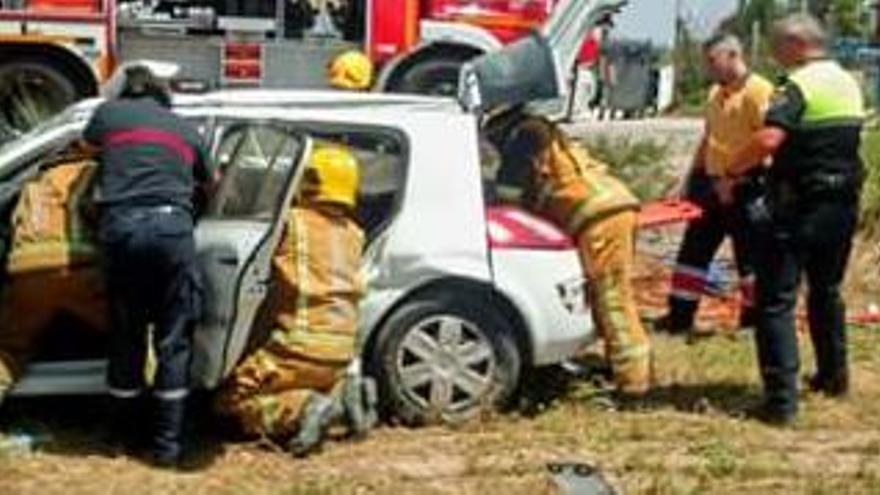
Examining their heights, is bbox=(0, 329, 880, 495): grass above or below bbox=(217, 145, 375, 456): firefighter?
below

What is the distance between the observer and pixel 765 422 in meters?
7.70

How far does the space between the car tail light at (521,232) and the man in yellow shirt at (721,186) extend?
1105mm

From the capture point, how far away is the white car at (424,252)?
283 inches

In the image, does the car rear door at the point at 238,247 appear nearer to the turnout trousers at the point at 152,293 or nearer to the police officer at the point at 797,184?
the turnout trousers at the point at 152,293

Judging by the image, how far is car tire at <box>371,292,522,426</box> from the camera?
7.30m

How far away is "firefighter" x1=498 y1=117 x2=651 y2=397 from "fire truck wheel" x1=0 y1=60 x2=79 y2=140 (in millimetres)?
8567

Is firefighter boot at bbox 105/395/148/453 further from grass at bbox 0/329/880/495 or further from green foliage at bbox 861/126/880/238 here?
green foliage at bbox 861/126/880/238

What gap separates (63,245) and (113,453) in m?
0.83

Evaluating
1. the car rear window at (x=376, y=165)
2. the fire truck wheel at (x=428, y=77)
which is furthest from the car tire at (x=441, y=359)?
the fire truck wheel at (x=428, y=77)

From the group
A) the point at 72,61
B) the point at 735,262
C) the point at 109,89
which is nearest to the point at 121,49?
A: the point at 72,61

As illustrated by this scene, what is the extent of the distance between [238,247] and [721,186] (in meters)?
3.02

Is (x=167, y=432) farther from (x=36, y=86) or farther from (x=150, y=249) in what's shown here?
(x=36, y=86)

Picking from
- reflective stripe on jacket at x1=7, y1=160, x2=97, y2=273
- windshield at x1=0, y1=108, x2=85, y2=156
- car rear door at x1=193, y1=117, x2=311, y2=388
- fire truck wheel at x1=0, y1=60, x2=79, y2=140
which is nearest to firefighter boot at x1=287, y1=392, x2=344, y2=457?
car rear door at x1=193, y1=117, x2=311, y2=388

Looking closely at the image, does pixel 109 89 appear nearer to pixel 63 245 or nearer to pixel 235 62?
pixel 63 245
